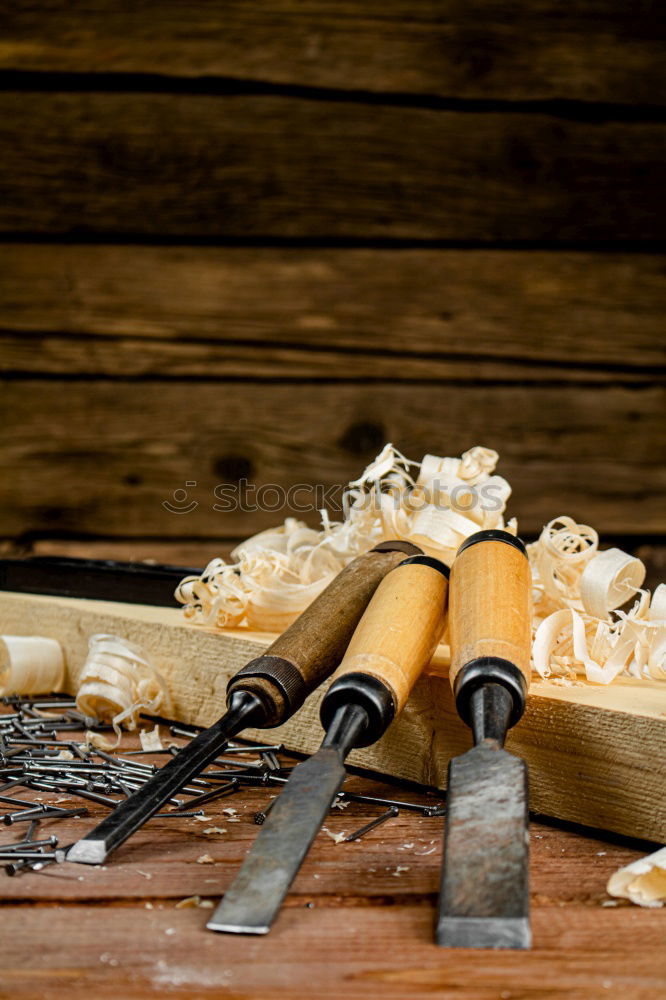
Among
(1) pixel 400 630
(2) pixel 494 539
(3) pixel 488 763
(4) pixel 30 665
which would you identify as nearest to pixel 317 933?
(3) pixel 488 763

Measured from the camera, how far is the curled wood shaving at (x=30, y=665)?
1.10 meters

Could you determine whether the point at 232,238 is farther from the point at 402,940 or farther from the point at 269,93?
the point at 402,940

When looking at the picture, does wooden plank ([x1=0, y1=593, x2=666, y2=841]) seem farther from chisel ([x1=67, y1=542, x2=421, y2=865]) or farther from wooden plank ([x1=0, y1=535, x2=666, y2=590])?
wooden plank ([x1=0, y1=535, x2=666, y2=590])

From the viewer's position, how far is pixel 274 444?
1.88m

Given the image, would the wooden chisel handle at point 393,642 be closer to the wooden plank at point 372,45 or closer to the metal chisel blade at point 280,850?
the metal chisel blade at point 280,850

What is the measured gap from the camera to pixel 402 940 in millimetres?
511

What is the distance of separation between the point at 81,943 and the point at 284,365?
1461mm

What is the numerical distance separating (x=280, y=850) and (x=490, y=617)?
25 centimetres

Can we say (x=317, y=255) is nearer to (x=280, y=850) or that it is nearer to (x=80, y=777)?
(x=80, y=777)

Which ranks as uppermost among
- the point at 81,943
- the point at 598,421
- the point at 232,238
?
the point at 232,238

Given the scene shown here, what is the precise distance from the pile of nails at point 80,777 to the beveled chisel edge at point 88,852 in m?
0.01

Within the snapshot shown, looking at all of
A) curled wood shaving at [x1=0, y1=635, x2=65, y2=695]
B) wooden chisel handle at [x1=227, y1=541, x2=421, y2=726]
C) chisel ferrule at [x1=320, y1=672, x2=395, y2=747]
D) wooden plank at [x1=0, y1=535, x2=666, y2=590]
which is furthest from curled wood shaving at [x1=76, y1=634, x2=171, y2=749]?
wooden plank at [x1=0, y1=535, x2=666, y2=590]

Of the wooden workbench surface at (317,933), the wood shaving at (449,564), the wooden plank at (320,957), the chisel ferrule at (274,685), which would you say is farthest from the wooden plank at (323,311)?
the wooden plank at (320,957)

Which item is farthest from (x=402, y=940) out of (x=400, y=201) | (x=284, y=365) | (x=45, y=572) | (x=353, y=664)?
(x=400, y=201)
